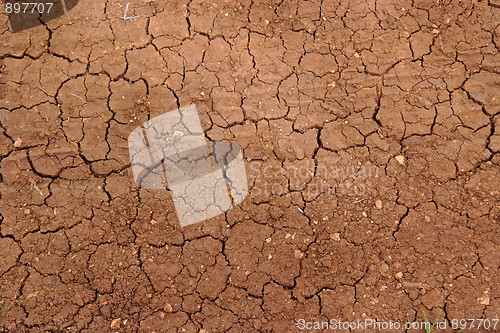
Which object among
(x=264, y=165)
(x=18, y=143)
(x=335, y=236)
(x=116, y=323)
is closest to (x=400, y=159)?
(x=335, y=236)

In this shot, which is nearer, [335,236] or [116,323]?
[116,323]

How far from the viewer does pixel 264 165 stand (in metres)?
3.83

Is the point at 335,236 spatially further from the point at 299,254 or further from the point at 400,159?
the point at 400,159

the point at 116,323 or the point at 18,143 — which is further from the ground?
the point at 18,143

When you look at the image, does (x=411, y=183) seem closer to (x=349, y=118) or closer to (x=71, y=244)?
(x=349, y=118)

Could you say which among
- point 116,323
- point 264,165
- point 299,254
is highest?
point 264,165

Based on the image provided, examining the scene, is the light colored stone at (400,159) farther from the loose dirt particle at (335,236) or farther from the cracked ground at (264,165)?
the loose dirt particle at (335,236)

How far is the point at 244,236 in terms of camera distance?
366 centimetres

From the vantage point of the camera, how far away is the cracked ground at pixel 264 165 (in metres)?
3.51

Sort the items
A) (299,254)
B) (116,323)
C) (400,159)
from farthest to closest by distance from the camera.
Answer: (400,159), (299,254), (116,323)

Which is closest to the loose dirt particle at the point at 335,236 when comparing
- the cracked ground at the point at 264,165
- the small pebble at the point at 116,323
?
the cracked ground at the point at 264,165

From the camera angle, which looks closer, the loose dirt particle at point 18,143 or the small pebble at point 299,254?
the small pebble at point 299,254

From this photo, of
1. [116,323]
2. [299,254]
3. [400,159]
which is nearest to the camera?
[116,323]

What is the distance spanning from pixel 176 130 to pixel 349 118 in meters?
1.34
